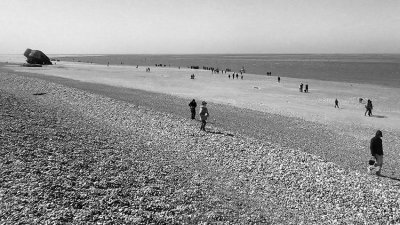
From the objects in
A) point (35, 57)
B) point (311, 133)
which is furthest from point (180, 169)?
point (35, 57)

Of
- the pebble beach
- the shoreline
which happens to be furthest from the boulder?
the shoreline

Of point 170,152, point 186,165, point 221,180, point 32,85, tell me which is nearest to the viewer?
point 221,180

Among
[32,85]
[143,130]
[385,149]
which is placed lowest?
[385,149]

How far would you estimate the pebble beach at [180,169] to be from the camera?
10.3 metres

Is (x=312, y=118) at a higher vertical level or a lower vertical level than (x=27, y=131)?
lower

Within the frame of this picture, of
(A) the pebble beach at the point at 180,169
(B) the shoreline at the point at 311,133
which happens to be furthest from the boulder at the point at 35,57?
(B) the shoreline at the point at 311,133

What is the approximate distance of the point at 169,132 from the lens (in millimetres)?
20828

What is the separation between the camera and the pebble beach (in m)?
10.3

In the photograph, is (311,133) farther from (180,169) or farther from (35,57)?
(35,57)

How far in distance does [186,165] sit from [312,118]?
18135 mm

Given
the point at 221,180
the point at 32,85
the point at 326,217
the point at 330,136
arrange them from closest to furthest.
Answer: the point at 326,217 → the point at 221,180 → the point at 330,136 → the point at 32,85

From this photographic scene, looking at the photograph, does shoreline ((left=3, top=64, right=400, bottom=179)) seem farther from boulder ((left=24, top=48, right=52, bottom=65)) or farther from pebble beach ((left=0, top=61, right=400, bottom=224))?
boulder ((left=24, top=48, right=52, bottom=65))

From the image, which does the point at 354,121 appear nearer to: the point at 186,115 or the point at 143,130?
the point at 186,115

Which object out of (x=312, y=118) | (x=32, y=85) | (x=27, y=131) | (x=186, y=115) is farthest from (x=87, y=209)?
(x=32, y=85)
